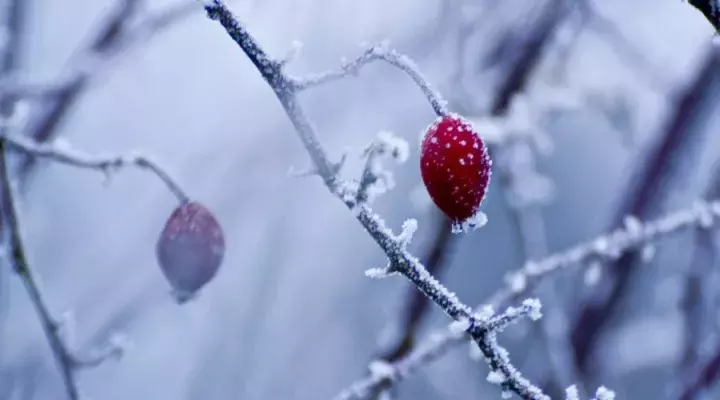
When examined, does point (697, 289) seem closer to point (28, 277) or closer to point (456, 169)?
point (456, 169)

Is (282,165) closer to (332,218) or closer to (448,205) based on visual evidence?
(332,218)

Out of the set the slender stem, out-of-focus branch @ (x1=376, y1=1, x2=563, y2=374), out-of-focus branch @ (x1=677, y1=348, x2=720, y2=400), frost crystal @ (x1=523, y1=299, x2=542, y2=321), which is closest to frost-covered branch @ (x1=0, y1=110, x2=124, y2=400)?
the slender stem

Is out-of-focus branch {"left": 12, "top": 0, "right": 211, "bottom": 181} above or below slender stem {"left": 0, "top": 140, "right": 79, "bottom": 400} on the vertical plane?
above

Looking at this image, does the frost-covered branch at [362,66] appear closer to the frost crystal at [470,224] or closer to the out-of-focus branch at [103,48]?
the frost crystal at [470,224]

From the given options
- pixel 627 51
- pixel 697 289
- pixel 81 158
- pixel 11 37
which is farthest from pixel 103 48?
pixel 627 51

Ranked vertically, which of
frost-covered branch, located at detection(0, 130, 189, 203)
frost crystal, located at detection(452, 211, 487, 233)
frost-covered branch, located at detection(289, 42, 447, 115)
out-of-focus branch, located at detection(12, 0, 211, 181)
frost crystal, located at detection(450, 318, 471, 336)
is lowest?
frost crystal, located at detection(450, 318, 471, 336)

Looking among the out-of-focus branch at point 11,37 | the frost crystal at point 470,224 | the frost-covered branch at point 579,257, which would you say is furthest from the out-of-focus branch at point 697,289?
the out-of-focus branch at point 11,37

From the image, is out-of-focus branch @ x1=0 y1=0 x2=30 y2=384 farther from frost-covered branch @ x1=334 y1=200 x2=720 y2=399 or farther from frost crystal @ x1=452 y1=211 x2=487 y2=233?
frost crystal @ x1=452 y1=211 x2=487 y2=233
